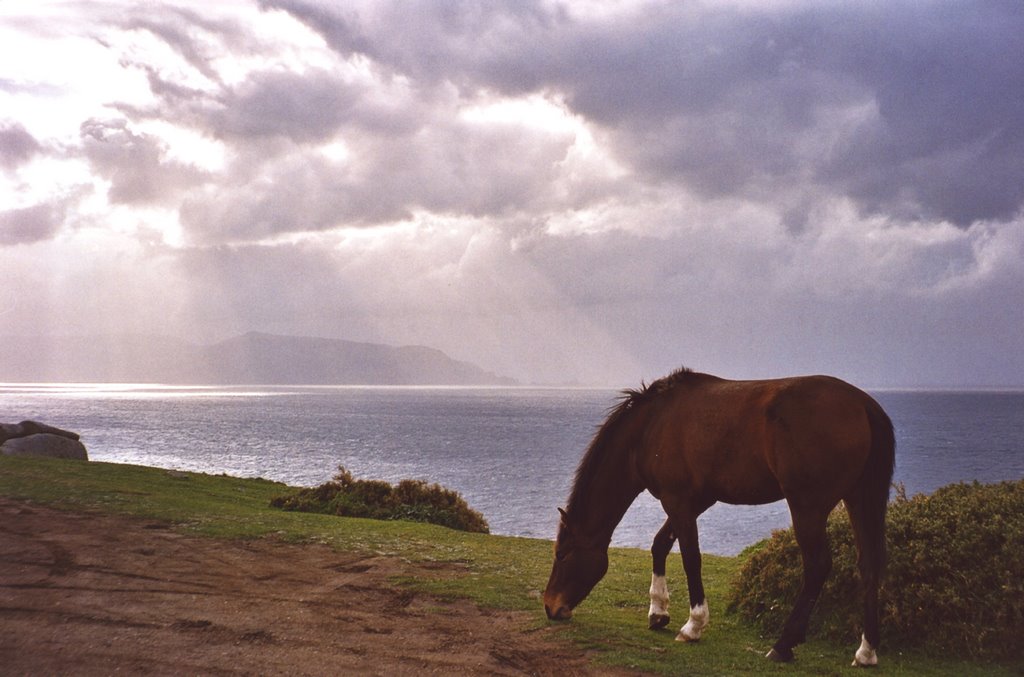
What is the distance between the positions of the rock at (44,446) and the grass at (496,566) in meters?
5.45

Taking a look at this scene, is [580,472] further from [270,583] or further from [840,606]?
[270,583]

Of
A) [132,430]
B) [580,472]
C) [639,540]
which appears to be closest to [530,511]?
[639,540]

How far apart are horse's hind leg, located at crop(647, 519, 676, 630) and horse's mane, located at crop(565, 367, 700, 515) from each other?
111 cm

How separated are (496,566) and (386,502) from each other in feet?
30.7

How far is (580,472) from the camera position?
9.00m

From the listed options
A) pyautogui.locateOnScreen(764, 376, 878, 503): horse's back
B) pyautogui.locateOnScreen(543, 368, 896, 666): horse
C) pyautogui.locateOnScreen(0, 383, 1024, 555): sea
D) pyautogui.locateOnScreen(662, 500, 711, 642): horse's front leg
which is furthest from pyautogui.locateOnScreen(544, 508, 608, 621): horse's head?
pyautogui.locateOnScreen(0, 383, 1024, 555): sea

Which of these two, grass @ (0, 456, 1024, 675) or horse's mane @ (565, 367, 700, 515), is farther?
horse's mane @ (565, 367, 700, 515)

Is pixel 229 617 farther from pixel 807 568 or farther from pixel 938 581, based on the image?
pixel 938 581

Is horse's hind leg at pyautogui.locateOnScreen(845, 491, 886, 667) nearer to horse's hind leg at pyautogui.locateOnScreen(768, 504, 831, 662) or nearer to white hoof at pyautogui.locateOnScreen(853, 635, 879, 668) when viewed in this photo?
white hoof at pyautogui.locateOnScreen(853, 635, 879, 668)

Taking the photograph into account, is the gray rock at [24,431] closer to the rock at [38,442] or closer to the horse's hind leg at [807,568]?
the rock at [38,442]

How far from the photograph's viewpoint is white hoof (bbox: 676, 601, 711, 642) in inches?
311

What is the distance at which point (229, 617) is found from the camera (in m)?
8.20

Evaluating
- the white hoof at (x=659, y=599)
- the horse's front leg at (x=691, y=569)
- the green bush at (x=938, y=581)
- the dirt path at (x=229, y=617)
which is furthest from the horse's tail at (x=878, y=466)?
the dirt path at (x=229, y=617)

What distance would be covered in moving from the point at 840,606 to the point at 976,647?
1.34 meters
